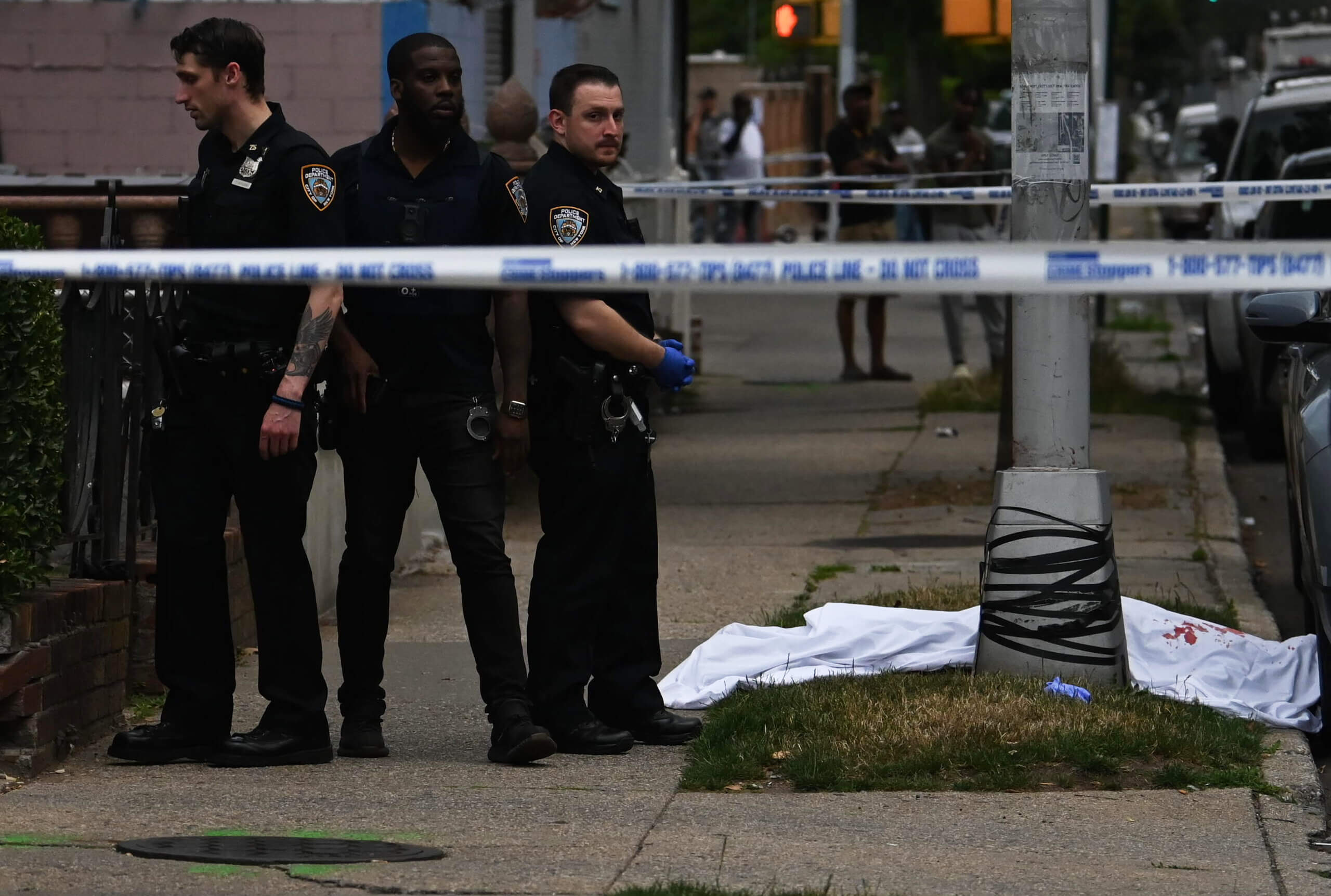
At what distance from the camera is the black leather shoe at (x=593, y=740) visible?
577 cm

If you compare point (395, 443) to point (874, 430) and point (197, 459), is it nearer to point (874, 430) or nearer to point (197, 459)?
point (197, 459)

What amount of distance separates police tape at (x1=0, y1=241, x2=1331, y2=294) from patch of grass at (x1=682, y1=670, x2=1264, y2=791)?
1660mm

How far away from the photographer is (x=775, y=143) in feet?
139

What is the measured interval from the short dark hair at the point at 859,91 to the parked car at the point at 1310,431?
8369 millimetres

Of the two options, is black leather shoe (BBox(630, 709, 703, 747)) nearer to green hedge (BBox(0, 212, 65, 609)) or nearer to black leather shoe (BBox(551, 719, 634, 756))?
black leather shoe (BBox(551, 719, 634, 756))

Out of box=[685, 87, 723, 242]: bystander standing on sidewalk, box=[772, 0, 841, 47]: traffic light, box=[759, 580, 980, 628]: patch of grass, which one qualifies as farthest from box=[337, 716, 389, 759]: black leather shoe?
box=[685, 87, 723, 242]: bystander standing on sidewalk

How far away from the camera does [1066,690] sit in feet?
19.5

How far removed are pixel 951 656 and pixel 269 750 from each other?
2.14 metres

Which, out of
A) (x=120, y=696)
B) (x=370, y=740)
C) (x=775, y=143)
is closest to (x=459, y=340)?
(x=370, y=740)

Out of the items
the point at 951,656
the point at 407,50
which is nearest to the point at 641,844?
the point at 951,656

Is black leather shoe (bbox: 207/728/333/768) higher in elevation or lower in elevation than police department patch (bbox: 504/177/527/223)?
lower

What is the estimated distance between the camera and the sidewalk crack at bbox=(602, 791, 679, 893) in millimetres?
4516

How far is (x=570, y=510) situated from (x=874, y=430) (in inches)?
292

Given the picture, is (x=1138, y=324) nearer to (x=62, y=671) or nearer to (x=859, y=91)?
(x=859, y=91)
